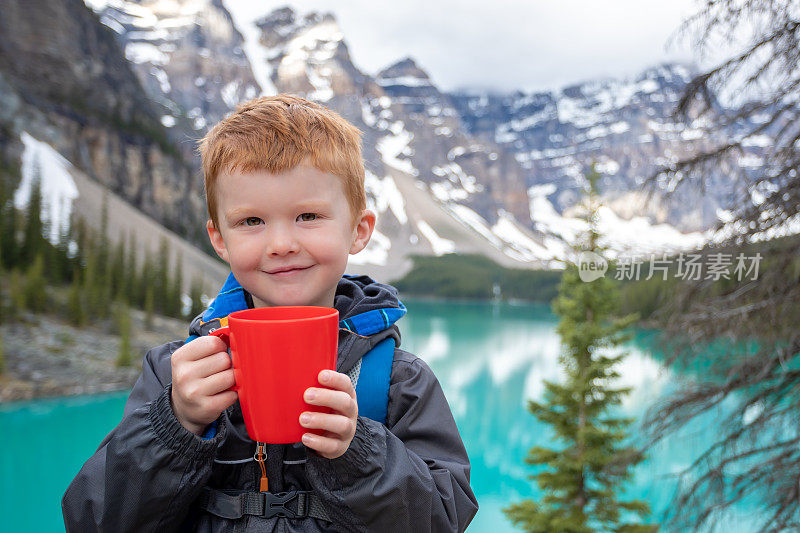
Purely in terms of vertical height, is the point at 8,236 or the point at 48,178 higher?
the point at 48,178

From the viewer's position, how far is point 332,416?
95 centimetres

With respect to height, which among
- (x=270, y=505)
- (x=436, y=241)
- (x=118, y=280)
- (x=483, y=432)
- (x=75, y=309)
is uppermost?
(x=436, y=241)

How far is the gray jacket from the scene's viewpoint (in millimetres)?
1064

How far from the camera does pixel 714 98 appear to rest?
3.93 meters

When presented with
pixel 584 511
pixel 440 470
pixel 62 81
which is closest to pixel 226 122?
pixel 440 470

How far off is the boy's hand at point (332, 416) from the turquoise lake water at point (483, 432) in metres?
3.49

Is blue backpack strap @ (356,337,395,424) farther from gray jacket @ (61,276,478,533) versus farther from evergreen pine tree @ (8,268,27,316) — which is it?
evergreen pine tree @ (8,268,27,316)

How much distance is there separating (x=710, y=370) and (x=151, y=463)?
3.98 metres

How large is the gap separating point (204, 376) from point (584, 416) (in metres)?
8.88

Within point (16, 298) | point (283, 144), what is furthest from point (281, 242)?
point (16, 298)

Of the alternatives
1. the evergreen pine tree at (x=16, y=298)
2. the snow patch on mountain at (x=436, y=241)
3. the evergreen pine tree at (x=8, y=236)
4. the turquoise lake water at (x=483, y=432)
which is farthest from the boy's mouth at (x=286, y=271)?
the snow patch on mountain at (x=436, y=241)

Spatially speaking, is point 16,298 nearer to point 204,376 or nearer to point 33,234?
point 33,234

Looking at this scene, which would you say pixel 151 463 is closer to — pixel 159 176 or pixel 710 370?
pixel 710 370

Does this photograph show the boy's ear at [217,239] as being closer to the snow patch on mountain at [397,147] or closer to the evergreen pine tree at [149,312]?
the evergreen pine tree at [149,312]
